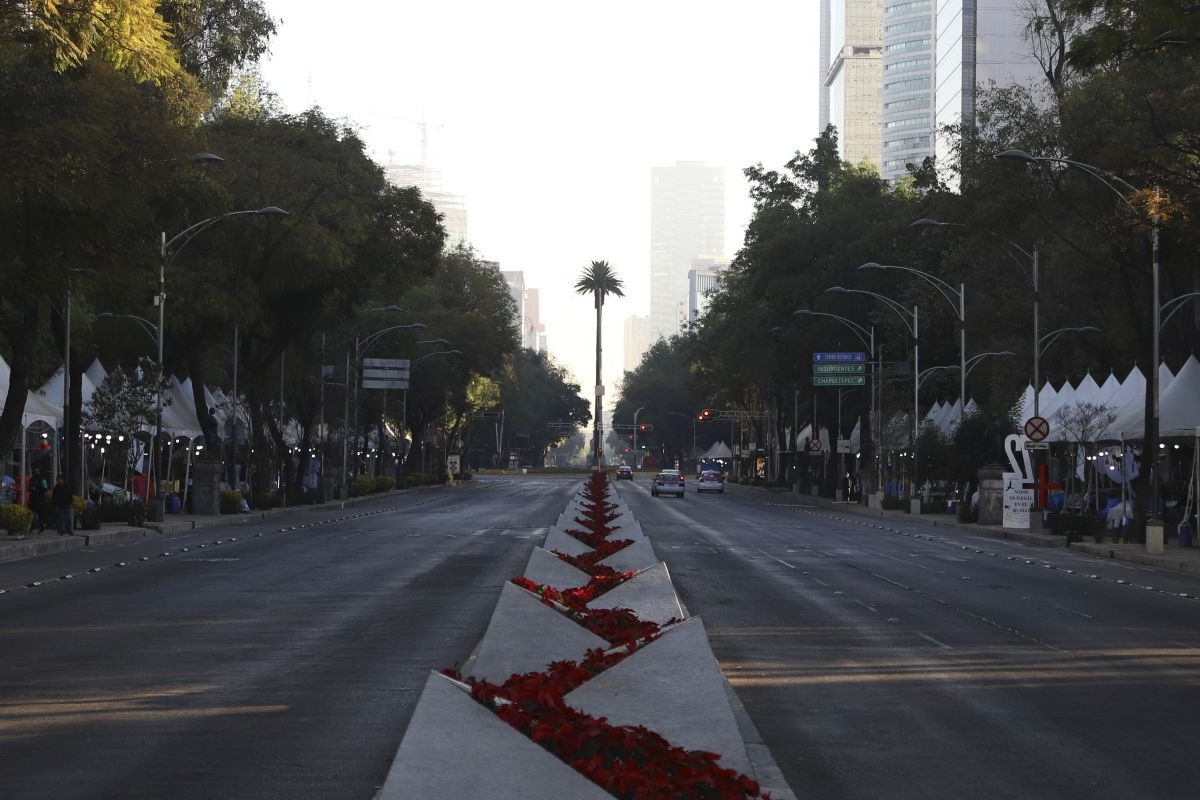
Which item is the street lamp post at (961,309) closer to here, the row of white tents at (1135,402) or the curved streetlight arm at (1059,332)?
the curved streetlight arm at (1059,332)

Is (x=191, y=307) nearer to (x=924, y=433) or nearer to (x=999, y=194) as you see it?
(x=999, y=194)

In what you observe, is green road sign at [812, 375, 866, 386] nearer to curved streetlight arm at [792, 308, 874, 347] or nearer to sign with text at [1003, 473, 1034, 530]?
curved streetlight arm at [792, 308, 874, 347]

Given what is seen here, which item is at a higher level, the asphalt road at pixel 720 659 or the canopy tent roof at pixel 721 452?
the canopy tent roof at pixel 721 452

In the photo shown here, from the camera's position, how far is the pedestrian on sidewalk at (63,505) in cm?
3638

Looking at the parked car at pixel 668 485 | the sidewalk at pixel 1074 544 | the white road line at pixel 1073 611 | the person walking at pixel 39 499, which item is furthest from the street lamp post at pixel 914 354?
the white road line at pixel 1073 611

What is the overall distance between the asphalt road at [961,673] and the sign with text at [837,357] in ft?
145

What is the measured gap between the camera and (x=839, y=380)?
74.2 metres

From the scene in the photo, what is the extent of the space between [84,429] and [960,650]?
3498cm

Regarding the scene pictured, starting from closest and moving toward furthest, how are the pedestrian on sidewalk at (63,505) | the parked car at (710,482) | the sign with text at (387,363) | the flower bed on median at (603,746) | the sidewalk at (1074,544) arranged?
the flower bed on median at (603,746), the sidewalk at (1074,544), the pedestrian on sidewalk at (63,505), the sign with text at (387,363), the parked car at (710,482)

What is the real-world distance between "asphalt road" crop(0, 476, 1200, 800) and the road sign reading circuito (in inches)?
502

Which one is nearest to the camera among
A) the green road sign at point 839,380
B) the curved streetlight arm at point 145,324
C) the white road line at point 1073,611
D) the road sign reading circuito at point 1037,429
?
the white road line at point 1073,611

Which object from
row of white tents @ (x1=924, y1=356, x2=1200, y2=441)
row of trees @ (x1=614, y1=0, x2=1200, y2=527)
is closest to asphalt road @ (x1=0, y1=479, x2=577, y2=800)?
row of trees @ (x1=614, y1=0, x2=1200, y2=527)

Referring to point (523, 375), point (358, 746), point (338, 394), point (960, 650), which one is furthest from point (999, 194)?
point (523, 375)

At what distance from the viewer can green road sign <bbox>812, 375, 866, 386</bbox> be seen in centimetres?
7369
